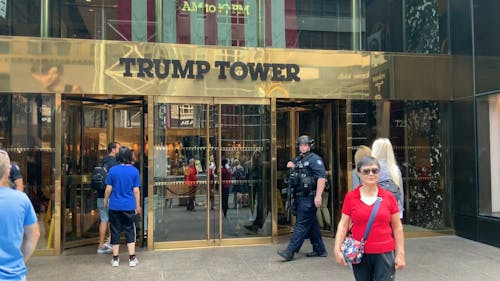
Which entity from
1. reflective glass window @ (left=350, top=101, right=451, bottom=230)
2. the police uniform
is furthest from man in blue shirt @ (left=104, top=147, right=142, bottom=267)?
reflective glass window @ (left=350, top=101, right=451, bottom=230)

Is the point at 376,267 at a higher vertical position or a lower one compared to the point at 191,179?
lower

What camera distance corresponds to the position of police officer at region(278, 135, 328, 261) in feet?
21.8

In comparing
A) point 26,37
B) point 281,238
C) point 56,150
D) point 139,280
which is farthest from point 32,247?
point 281,238

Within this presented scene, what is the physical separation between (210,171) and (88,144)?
2303 mm

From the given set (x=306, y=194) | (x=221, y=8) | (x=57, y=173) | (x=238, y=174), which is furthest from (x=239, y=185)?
(x=221, y=8)

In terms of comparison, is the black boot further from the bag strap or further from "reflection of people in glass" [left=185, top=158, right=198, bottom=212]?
the bag strap

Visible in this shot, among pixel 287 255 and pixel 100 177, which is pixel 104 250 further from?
pixel 287 255

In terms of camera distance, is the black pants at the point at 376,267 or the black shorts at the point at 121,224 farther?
the black shorts at the point at 121,224

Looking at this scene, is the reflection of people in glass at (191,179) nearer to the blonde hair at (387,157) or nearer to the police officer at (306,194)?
the police officer at (306,194)

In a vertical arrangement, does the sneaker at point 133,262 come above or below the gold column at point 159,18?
below

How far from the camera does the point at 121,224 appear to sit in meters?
6.47

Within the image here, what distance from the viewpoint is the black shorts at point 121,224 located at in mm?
6395

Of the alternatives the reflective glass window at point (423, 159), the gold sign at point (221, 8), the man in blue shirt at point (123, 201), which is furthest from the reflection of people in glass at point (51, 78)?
the reflective glass window at point (423, 159)

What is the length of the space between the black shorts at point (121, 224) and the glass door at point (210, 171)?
1.00 m
